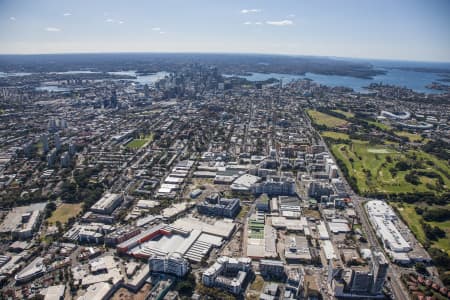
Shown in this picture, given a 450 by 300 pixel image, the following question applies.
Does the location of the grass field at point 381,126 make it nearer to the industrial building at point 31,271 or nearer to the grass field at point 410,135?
the grass field at point 410,135

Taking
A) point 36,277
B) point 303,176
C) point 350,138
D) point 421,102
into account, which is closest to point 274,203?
point 303,176

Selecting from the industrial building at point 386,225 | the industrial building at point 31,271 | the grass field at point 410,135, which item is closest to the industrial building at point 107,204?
the industrial building at point 31,271

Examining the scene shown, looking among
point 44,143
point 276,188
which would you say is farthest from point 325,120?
point 44,143

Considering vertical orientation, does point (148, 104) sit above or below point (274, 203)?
above

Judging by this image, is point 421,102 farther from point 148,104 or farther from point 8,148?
point 8,148

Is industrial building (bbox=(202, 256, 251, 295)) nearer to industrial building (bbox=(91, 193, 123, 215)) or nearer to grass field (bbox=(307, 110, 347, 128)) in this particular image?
industrial building (bbox=(91, 193, 123, 215))

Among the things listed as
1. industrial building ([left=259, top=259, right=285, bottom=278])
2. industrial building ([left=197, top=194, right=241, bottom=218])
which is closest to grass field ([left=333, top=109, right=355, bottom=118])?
industrial building ([left=197, top=194, right=241, bottom=218])
